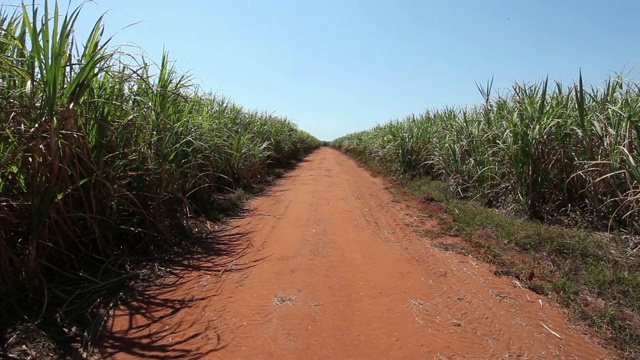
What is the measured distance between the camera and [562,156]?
5145 mm

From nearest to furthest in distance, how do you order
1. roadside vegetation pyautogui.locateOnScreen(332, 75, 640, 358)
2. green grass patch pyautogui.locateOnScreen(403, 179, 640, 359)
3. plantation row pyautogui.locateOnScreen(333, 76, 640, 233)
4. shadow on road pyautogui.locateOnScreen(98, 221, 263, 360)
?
shadow on road pyautogui.locateOnScreen(98, 221, 263, 360)
green grass patch pyautogui.locateOnScreen(403, 179, 640, 359)
roadside vegetation pyautogui.locateOnScreen(332, 75, 640, 358)
plantation row pyautogui.locateOnScreen(333, 76, 640, 233)

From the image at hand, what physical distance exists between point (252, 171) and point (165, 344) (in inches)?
258

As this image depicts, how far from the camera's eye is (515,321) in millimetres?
2801

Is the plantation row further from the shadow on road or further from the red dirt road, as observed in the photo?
the shadow on road

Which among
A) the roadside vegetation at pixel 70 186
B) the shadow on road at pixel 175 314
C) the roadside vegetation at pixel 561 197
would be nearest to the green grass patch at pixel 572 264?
the roadside vegetation at pixel 561 197

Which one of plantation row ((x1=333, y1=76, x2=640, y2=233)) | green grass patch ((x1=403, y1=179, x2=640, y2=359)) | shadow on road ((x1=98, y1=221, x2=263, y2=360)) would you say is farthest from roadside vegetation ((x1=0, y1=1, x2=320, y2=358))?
plantation row ((x1=333, y1=76, x2=640, y2=233))

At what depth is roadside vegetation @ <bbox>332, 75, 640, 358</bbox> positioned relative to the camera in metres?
3.31

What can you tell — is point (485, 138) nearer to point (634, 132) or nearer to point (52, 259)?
point (634, 132)

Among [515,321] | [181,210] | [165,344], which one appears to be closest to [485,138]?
[515,321]

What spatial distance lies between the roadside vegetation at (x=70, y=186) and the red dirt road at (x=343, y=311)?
48 cm

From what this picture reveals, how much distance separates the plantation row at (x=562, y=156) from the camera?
443 cm

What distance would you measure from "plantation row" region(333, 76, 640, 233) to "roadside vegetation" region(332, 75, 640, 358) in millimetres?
14

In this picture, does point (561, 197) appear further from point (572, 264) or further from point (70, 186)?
point (70, 186)

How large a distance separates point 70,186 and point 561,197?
223 inches
